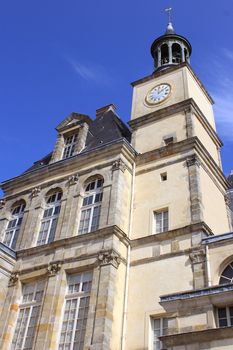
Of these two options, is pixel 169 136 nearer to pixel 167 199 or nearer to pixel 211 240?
pixel 167 199

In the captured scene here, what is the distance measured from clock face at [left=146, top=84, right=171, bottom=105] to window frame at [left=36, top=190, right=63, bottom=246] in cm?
748

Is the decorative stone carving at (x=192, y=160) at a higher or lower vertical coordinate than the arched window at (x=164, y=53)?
lower

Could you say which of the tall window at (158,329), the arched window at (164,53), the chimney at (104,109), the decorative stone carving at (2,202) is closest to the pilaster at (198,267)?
the tall window at (158,329)

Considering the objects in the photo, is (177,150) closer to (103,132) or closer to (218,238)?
(103,132)

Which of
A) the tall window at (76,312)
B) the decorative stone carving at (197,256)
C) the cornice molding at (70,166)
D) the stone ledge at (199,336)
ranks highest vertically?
the cornice molding at (70,166)

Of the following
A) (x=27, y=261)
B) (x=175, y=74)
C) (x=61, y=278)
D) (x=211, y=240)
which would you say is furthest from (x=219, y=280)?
(x=175, y=74)

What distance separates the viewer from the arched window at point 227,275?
1548 centimetres

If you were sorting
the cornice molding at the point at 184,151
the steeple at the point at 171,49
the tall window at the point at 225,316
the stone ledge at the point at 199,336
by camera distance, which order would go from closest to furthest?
the stone ledge at the point at 199,336 → the tall window at the point at 225,316 → the cornice molding at the point at 184,151 → the steeple at the point at 171,49

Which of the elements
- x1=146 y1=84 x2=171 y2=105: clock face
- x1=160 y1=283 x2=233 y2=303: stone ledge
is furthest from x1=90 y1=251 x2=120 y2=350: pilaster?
x1=146 y1=84 x2=171 y2=105: clock face

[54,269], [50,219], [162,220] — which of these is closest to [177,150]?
[162,220]

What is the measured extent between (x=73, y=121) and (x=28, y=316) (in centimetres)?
1155

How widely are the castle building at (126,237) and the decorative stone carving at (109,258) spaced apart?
4 centimetres

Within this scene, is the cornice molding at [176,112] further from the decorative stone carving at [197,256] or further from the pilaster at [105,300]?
the pilaster at [105,300]

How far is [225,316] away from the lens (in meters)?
12.1
